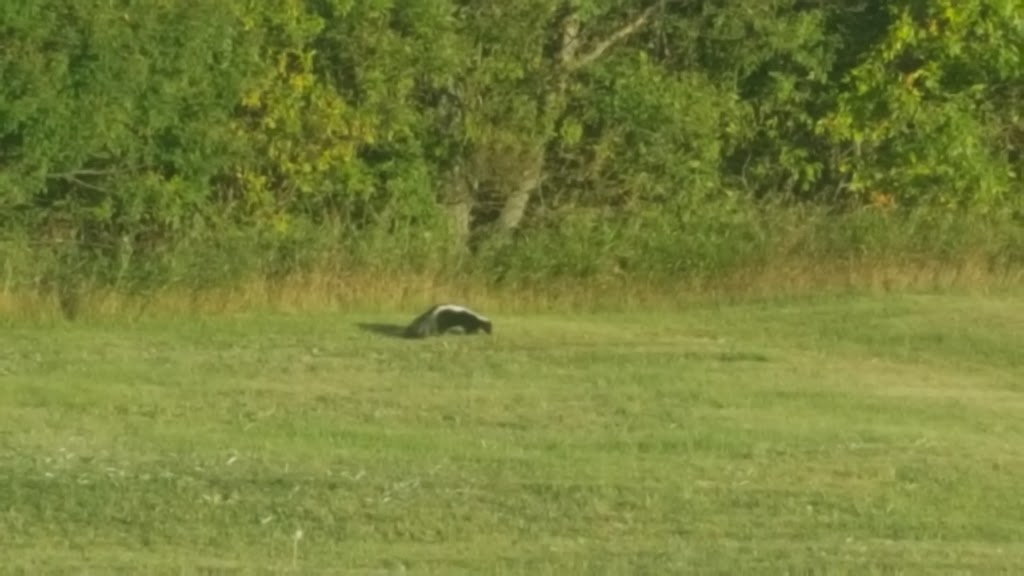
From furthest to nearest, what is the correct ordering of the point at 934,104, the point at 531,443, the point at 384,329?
the point at 934,104, the point at 384,329, the point at 531,443

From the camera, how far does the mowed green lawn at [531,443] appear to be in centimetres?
944

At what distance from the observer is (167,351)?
56.7ft

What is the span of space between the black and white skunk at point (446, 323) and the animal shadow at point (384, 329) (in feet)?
0.40

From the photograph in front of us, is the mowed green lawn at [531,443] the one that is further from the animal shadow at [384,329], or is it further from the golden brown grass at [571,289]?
the golden brown grass at [571,289]

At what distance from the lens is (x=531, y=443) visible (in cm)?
1291

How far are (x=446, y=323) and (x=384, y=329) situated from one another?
80 cm

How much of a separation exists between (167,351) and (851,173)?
9299mm

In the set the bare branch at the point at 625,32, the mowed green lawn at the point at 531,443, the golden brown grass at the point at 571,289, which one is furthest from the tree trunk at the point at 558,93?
the mowed green lawn at the point at 531,443

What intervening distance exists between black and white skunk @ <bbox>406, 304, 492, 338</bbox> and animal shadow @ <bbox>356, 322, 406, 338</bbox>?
0.12 m

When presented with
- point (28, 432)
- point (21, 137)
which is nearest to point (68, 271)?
point (21, 137)

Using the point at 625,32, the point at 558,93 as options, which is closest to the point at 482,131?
the point at 558,93

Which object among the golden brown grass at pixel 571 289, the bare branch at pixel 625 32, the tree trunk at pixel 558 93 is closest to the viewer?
the golden brown grass at pixel 571 289

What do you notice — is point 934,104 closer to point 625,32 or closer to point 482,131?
point 625,32

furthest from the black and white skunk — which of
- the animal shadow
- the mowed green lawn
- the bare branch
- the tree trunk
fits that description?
the bare branch
